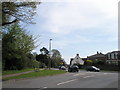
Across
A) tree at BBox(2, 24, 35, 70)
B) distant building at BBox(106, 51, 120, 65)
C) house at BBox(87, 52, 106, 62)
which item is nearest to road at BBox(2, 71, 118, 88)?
tree at BBox(2, 24, 35, 70)

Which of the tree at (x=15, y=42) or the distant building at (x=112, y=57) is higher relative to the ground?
the tree at (x=15, y=42)

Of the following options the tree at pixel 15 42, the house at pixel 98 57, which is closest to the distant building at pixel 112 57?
the house at pixel 98 57

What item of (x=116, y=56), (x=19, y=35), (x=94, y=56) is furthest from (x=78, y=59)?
(x=19, y=35)

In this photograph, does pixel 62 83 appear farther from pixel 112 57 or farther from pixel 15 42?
pixel 112 57

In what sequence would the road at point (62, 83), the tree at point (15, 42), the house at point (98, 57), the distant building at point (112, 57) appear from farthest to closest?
the house at point (98, 57) < the distant building at point (112, 57) < the tree at point (15, 42) < the road at point (62, 83)

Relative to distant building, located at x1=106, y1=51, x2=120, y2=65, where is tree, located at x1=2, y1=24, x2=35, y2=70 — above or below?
above

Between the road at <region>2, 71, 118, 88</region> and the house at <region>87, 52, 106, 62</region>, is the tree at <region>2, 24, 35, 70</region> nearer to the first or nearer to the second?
the road at <region>2, 71, 118, 88</region>

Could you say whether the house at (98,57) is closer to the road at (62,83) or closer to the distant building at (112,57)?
the distant building at (112,57)

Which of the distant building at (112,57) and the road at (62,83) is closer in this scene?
the road at (62,83)

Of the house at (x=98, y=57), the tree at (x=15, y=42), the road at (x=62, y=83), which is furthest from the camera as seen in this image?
the house at (x=98, y=57)

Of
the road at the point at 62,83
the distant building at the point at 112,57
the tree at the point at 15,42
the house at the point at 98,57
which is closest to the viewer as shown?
the road at the point at 62,83

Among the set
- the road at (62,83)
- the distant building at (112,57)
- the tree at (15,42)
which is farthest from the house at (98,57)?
the road at (62,83)

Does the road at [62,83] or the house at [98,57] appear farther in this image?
the house at [98,57]

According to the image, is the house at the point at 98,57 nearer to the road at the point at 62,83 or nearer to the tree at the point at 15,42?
the tree at the point at 15,42
